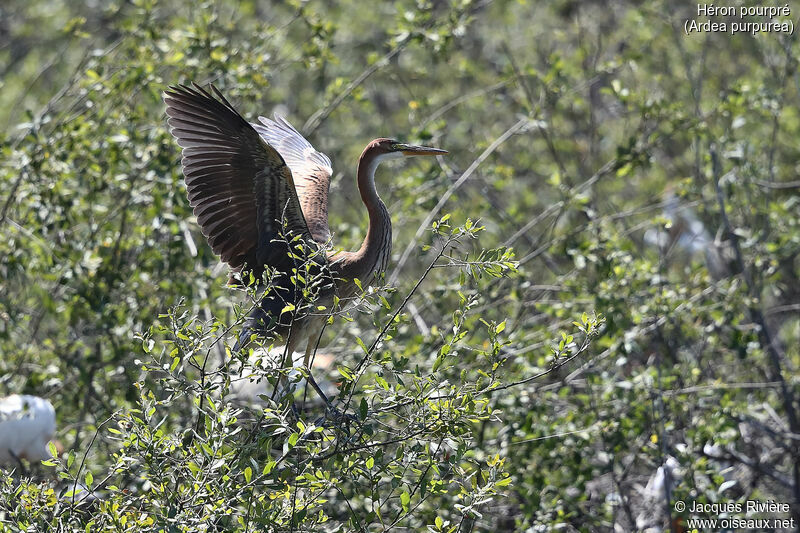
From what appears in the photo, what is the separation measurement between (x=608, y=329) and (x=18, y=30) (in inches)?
306

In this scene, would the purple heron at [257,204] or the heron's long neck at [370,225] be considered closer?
the purple heron at [257,204]

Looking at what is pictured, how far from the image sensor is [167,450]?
114 inches

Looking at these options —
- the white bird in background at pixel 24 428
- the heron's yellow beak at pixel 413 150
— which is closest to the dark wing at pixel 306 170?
the heron's yellow beak at pixel 413 150

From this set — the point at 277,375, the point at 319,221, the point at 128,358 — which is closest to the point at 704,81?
the point at 319,221

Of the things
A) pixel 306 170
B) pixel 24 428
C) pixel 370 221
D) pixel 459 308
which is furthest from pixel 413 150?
pixel 24 428

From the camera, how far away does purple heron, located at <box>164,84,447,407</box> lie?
3943mm

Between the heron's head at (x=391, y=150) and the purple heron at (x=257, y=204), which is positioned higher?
the heron's head at (x=391, y=150)

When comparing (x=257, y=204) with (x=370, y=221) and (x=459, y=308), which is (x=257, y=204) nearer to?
(x=370, y=221)

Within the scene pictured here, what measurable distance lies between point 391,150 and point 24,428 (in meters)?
1.96

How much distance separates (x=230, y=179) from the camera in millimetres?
4098

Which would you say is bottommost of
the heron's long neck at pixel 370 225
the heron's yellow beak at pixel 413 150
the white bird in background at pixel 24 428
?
the white bird in background at pixel 24 428

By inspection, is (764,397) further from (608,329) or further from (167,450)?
(167,450)

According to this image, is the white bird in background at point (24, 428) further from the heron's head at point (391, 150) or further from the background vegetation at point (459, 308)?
the heron's head at point (391, 150)

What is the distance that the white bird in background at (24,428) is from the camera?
4.15 m
